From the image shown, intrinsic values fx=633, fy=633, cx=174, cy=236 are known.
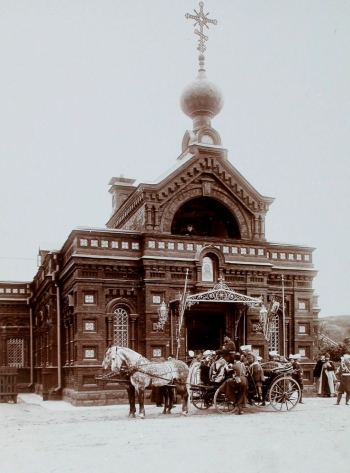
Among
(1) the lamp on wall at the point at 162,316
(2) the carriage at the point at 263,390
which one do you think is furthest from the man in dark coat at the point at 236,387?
(1) the lamp on wall at the point at 162,316

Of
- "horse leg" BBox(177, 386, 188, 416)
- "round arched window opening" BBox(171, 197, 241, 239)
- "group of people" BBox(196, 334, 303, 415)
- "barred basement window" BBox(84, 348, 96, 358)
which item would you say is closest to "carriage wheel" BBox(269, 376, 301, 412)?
"group of people" BBox(196, 334, 303, 415)

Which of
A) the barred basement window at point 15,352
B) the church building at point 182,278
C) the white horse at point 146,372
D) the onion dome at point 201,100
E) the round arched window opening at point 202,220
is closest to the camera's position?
the white horse at point 146,372

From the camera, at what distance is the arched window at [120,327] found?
22641 millimetres

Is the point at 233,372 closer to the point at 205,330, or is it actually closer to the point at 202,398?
the point at 202,398

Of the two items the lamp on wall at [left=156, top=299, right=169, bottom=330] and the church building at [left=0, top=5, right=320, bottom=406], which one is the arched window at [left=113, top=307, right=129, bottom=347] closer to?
the church building at [left=0, top=5, right=320, bottom=406]

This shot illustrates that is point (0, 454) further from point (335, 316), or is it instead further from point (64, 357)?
point (335, 316)

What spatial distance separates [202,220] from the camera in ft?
90.8

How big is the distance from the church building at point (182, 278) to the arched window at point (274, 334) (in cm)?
4

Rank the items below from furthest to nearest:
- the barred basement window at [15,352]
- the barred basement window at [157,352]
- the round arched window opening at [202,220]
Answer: the barred basement window at [15,352], the round arched window opening at [202,220], the barred basement window at [157,352]

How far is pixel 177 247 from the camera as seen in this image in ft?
75.9

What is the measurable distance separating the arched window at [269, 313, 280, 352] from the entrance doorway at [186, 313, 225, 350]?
2.16 metres

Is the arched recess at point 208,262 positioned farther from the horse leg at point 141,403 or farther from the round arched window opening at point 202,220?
the horse leg at point 141,403

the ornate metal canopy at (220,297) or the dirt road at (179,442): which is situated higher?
the ornate metal canopy at (220,297)

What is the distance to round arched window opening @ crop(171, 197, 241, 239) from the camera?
26125 millimetres
